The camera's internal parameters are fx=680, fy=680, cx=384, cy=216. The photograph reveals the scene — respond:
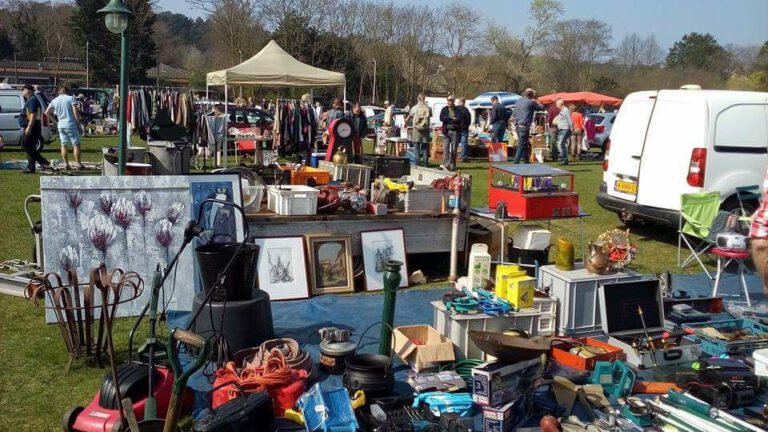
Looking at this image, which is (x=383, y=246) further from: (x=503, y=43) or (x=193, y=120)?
(x=503, y=43)

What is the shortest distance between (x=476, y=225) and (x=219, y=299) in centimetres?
367

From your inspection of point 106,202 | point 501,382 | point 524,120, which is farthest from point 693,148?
point 524,120

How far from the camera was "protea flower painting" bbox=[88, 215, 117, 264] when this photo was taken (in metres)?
5.41

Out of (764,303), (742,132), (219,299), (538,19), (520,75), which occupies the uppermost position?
(538,19)

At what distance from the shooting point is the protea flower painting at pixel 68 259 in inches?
208

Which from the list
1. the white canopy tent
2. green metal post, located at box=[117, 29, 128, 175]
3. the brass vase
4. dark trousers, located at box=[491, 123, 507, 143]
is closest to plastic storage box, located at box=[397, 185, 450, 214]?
the brass vase

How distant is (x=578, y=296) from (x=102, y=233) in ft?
12.5

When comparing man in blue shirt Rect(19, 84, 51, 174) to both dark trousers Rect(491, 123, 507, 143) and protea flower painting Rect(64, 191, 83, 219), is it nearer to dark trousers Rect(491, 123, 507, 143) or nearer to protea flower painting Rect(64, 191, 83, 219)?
protea flower painting Rect(64, 191, 83, 219)

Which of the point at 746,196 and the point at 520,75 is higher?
the point at 520,75

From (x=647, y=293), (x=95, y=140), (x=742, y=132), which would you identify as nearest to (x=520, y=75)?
(x=95, y=140)

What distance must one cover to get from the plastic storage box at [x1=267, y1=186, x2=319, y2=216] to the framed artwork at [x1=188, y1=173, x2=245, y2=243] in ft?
1.69

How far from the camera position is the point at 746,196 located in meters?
8.12

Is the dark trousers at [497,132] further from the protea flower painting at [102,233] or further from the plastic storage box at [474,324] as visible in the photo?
the protea flower painting at [102,233]

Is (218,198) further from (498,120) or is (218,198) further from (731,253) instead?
(498,120)
